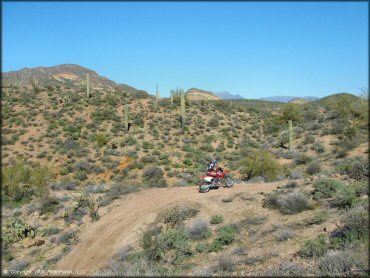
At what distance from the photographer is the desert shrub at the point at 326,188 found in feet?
41.3

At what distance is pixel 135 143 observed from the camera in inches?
1347

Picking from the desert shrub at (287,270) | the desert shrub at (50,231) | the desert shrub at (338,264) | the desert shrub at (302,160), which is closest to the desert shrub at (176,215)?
the desert shrub at (50,231)

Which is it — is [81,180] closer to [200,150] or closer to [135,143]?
[135,143]

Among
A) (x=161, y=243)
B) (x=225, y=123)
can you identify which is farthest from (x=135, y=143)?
(x=161, y=243)

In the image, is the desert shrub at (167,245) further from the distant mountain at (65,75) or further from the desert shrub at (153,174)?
the distant mountain at (65,75)

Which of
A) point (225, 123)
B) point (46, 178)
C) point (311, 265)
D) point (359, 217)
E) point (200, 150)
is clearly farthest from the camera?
point (225, 123)

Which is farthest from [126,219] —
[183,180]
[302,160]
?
[302,160]

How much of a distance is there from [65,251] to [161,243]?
4159 millimetres

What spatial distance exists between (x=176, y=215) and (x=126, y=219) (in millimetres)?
2299

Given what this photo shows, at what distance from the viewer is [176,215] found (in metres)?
13.5

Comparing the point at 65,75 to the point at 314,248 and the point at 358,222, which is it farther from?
the point at 358,222

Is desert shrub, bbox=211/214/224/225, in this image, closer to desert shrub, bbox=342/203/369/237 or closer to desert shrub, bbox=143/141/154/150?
desert shrub, bbox=342/203/369/237

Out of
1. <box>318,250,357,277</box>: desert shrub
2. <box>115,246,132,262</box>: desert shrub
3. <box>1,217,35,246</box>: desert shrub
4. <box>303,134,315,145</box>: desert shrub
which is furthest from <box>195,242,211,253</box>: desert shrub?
<box>303,134,315,145</box>: desert shrub

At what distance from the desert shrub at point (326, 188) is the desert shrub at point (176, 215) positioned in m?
4.33
